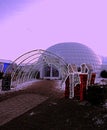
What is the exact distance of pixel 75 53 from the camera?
49.9 m

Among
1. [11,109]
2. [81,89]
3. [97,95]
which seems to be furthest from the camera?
[81,89]

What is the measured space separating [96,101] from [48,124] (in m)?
3.72

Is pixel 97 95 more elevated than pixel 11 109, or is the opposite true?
pixel 97 95

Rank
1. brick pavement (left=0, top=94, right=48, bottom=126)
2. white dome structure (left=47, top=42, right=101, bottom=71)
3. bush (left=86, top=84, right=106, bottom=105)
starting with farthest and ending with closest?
1. white dome structure (left=47, top=42, right=101, bottom=71)
2. bush (left=86, top=84, right=106, bottom=105)
3. brick pavement (left=0, top=94, right=48, bottom=126)

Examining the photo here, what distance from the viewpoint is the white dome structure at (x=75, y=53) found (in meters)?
48.7

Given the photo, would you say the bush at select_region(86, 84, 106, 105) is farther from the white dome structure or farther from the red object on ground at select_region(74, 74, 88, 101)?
the white dome structure

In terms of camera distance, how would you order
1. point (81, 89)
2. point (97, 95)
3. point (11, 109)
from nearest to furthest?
point (11, 109) → point (97, 95) → point (81, 89)

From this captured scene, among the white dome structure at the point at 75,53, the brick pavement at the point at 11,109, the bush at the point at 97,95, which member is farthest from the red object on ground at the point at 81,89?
the white dome structure at the point at 75,53

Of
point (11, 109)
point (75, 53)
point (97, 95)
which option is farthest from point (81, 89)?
point (75, 53)

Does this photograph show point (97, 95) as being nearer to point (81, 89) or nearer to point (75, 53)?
point (81, 89)

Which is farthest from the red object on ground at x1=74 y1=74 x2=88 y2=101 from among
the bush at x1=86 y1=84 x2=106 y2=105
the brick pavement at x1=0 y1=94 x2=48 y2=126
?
the brick pavement at x1=0 y1=94 x2=48 y2=126

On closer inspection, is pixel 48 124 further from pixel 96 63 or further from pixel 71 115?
pixel 96 63

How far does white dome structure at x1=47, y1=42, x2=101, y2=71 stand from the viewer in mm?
48719

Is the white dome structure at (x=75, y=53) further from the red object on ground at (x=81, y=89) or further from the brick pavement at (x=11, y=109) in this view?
the brick pavement at (x=11, y=109)
